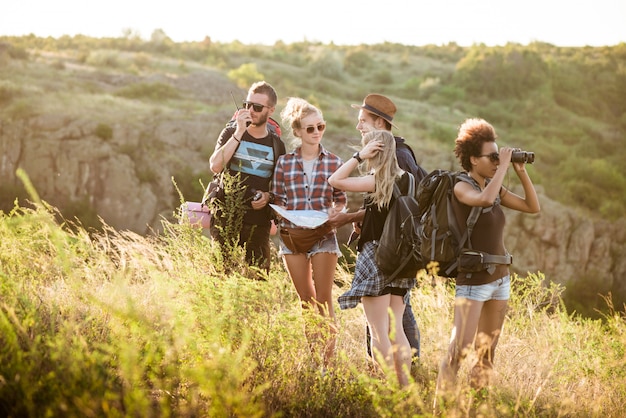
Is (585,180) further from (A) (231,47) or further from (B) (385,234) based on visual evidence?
(A) (231,47)

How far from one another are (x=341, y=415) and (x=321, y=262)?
4.58 ft

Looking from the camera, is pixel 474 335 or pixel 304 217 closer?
pixel 474 335

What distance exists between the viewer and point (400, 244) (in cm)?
423

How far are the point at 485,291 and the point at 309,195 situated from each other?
1612mm

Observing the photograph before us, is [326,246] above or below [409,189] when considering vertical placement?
below

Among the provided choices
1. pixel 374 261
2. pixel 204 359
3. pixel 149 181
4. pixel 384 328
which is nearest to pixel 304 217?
pixel 374 261

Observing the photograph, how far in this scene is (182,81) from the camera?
3300cm

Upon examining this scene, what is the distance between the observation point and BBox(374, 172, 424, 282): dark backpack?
423cm

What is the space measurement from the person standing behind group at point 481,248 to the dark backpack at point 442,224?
0.18ft

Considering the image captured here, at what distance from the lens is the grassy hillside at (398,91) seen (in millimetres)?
25234

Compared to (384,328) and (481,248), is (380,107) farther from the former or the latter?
(384,328)

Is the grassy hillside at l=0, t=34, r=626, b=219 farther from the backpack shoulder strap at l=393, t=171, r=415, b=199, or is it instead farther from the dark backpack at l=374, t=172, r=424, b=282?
the dark backpack at l=374, t=172, r=424, b=282

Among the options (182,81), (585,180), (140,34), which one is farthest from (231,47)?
(585,180)

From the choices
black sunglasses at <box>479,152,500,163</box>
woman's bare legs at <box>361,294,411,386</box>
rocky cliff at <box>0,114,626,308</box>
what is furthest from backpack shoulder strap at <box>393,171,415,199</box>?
rocky cliff at <box>0,114,626,308</box>
